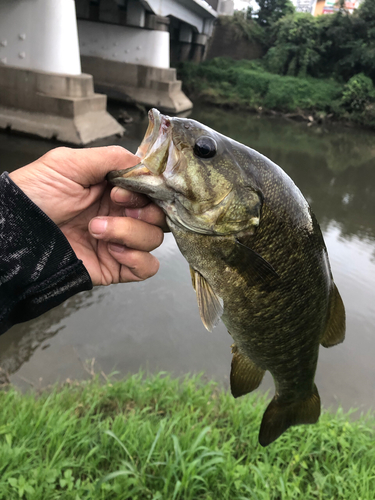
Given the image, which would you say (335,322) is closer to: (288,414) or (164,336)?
(288,414)

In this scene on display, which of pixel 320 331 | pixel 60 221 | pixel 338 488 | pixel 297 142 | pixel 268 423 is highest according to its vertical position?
pixel 60 221

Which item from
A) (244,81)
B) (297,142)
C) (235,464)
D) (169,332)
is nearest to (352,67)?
(244,81)

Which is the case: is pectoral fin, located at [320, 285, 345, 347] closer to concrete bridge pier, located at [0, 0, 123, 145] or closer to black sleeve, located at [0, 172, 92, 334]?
black sleeve, located at [0, 172, 92, 334]

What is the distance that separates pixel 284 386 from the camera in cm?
201

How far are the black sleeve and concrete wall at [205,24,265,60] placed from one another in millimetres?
36289

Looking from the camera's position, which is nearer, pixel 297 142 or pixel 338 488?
pixel 338 488

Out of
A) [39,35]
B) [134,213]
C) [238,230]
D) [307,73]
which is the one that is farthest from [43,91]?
[307,73]

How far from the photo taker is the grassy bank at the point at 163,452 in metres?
2.35

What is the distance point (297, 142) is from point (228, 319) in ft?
61.8

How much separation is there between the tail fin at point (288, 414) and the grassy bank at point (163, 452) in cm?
70

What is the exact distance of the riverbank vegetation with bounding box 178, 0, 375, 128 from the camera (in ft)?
87.0

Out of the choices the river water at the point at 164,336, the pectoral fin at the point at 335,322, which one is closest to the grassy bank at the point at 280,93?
the river water at the point at 164,336

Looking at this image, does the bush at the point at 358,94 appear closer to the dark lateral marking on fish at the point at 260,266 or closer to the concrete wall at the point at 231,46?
the concrete wall at the point at 231,46

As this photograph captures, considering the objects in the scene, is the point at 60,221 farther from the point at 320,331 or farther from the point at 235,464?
the point at 235,464
